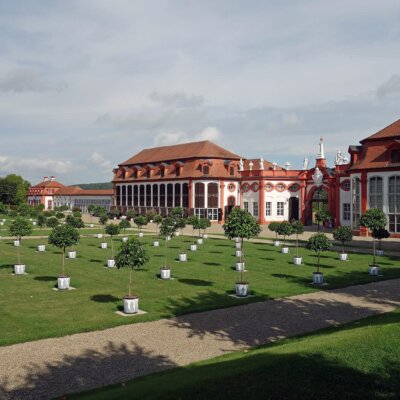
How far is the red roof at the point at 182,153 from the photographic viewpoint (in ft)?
274

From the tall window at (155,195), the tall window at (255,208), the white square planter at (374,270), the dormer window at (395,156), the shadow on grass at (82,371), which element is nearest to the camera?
the shadow on grass at (82,371)

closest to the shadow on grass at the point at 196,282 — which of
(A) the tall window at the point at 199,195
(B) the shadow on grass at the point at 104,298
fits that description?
(B) the shadow on grass at the point at 104,298

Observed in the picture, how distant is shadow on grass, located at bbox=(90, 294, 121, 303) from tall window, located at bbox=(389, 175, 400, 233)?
40.2 m

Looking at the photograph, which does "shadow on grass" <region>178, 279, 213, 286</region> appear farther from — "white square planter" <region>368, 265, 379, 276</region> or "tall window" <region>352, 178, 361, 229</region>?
"tall window" <region>352, 178, 361, 229</region>

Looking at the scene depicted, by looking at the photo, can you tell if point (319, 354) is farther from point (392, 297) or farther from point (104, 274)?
point (104, 274)

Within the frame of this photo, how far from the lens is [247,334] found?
55.2 ft

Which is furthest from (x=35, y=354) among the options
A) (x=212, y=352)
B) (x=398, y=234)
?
(x=398, y=234)

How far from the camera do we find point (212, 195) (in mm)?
80938

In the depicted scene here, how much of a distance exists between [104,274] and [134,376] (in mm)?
17483

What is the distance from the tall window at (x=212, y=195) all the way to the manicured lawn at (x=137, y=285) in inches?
1502

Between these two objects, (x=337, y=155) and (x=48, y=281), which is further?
(x=337, y=155)

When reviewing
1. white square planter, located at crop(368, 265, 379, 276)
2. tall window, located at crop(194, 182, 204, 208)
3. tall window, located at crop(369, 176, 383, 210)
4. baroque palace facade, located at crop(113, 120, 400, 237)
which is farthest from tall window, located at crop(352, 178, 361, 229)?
white square planter, located at crop(368, 265, 379, 276)

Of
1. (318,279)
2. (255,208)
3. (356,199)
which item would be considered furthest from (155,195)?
(318,279)

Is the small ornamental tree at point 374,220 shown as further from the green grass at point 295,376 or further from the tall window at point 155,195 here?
the tall window at point 155,195
